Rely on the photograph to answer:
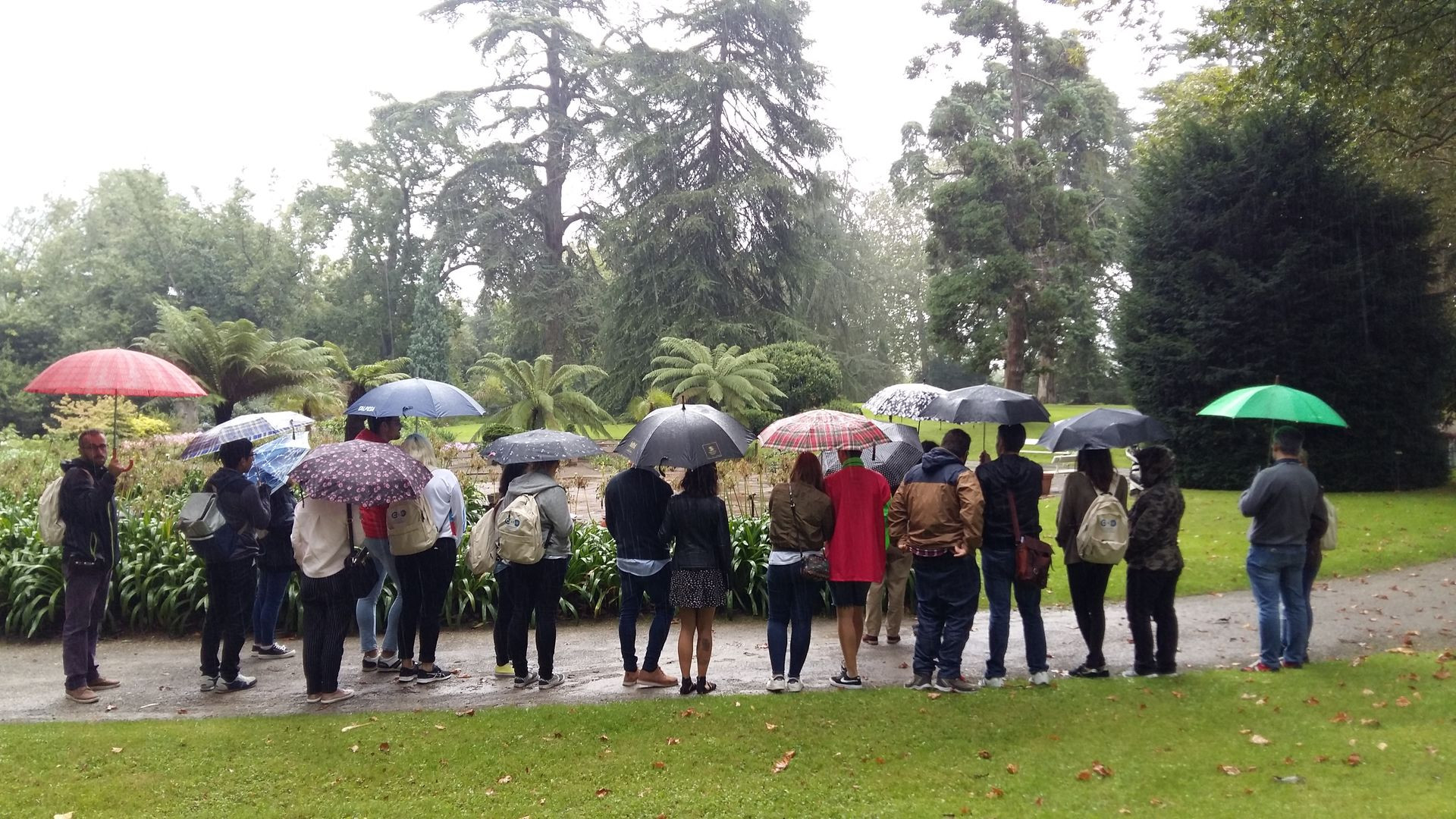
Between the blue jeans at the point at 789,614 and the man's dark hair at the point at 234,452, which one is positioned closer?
the blue jeans at the point at 789,614

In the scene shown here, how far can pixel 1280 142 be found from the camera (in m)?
15.9

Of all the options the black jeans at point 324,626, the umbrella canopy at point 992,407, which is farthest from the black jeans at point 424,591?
the umbrella canopy at point 992,407

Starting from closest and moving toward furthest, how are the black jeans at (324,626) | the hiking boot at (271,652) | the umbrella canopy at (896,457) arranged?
the black jeans at (324,626) < the hiking boot at (271,652) < the umbrella canopy at (896,457)

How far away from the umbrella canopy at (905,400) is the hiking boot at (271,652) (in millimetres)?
5394

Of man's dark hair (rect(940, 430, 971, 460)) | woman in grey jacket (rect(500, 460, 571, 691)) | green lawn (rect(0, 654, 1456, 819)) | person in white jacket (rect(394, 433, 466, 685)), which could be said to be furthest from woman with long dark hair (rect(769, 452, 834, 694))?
person in white jacket (rect(394, 433, 466, 685))

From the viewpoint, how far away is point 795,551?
6.41 metres

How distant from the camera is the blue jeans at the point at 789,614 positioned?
6.44 meters

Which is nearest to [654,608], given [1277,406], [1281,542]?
[1281,542]

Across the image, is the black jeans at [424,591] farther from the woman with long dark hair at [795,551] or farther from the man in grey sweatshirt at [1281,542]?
the man in grey sweatshirt at [1281,542]

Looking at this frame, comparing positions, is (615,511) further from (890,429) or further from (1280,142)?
(1280,142)

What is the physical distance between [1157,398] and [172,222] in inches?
1416

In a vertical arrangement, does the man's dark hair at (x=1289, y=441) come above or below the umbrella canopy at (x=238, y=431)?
below

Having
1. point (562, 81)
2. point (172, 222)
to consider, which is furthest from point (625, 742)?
point (172, 222)

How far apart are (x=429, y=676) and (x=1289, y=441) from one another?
20.3 feet
